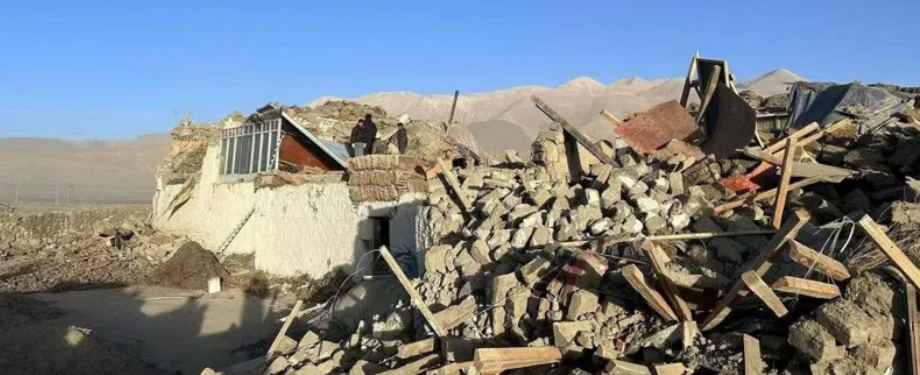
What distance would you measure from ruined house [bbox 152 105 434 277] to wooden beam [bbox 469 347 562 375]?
4.13 m

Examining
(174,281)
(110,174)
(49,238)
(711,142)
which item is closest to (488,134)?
(49,238)

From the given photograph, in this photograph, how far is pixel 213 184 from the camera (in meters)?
16.9

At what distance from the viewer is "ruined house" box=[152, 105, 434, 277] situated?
10852mm

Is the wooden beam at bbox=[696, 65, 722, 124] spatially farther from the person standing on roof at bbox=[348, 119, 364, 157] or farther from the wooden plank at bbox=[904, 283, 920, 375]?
the person standing on roof at bbox=[348, 119, 364, 157]

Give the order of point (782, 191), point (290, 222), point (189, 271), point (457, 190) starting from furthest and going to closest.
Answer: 1. point (189, 271)
2. point (290, 222)
3. point (457, 190)
4. point (782, 191)

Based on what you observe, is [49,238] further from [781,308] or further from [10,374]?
[781,308]

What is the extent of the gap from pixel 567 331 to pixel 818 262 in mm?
1805

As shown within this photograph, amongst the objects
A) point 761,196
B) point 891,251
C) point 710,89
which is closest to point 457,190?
A: point 761,196

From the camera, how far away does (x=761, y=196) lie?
24.3 feet

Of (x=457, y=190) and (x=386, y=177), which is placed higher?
(x=386, y=177)

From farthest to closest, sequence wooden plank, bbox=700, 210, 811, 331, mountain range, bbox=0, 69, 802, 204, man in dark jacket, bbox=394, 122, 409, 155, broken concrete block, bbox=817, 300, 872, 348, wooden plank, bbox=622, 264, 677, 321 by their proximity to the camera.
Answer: mountain range, bbox=0, 69, 802, 204, man in dark jacket, bbox=394, 122, 409, 155, wooden plank, bbox=622, 264, 677, 321, wooden plank, bbox=700, 210, 811, 331, broken concrete block, bbox=817, 300, 872, 348

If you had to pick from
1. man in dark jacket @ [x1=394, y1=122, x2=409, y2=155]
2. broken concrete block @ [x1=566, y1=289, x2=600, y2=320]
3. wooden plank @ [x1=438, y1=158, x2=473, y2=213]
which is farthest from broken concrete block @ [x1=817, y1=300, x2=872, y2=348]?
man in dark jacket @ [x1=394, y1=122, x2=409, y2=155]

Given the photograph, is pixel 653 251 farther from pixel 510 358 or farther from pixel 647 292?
pixel 510 358

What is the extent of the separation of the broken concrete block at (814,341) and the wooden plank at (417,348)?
2.89m
